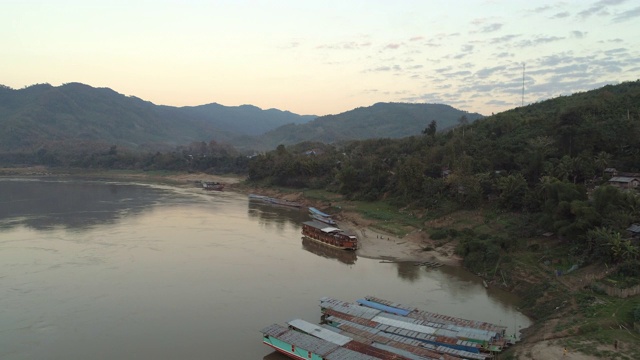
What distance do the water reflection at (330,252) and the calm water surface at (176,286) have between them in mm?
166

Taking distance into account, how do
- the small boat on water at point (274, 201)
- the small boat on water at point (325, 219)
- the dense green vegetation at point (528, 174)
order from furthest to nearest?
1. the small boat on water at point (274, 201)
2. the small boat on water at point (325, 219)
3. the dense green vegetation at point (528, 174)

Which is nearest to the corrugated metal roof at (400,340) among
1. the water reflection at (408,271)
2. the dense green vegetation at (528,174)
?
the water reflection at (408,271)

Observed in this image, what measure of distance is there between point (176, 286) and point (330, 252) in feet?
49.6

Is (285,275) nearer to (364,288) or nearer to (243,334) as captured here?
(364,288)

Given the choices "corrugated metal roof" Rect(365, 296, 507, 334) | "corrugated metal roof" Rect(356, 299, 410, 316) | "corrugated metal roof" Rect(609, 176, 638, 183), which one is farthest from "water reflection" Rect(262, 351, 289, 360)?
"corrugated metal roof" Rect(609, 176, 638, 183)

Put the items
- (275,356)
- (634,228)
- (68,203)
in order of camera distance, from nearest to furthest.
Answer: (275,356)
(634,228)
(68,203)

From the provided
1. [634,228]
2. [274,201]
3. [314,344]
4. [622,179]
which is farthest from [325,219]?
[314,344]

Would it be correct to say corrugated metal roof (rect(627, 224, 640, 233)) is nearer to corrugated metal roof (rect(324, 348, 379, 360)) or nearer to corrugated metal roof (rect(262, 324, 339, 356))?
corrugated metal roof (rect(324, 348, 379, 360))

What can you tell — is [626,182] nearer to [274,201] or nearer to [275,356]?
[275,356]

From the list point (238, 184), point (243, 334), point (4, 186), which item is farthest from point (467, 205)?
point (4, 186)

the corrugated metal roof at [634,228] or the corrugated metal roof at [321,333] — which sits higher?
the corrugated metal roof at [634,228]

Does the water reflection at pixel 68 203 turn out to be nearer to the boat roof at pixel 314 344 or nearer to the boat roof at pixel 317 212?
the boat roof at pixel 317 212

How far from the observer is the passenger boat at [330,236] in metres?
41.2

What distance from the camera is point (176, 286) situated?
1178 inches
